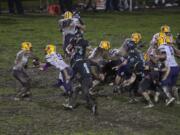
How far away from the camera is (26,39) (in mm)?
39031

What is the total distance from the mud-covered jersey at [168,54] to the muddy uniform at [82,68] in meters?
2.51

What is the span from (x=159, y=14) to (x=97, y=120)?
39783 mm

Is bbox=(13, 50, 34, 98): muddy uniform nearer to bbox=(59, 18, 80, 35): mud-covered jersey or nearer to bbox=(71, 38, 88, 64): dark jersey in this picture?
bbox=(71, 38, 88, 64): dark jersey


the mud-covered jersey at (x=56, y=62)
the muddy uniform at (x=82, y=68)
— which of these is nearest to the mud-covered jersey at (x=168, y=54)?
the muddy uniform at (x=82, y=68)

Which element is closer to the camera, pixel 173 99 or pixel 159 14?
pixel 173 99

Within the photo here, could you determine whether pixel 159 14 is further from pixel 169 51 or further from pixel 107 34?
pixel 169 51

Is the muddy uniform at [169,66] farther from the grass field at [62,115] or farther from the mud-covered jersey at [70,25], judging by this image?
the mud-covered jersey at [70,25]

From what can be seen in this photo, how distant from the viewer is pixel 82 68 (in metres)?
19.6

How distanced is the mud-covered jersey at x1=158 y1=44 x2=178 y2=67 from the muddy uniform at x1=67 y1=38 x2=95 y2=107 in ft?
8.24

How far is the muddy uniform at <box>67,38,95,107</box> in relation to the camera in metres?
19.5

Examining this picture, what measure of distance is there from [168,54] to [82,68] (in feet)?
9.86

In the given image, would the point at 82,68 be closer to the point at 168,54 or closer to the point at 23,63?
the point at 23,63

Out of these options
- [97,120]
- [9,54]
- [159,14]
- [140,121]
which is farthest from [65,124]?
[159,14]

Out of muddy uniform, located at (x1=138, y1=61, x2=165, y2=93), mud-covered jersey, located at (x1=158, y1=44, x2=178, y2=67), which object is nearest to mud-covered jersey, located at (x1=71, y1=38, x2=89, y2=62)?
muddy uniform, located at (x1=138, y1=61, x2=165, y2=93)
